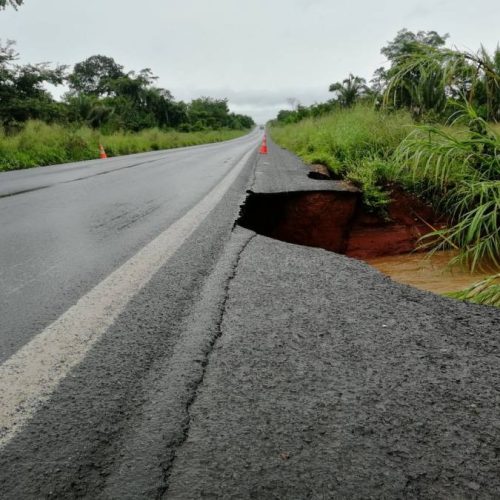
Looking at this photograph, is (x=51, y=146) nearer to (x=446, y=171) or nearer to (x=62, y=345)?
(x=446, y=171)

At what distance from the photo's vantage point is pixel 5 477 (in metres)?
0.80

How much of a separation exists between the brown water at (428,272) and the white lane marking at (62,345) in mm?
2274

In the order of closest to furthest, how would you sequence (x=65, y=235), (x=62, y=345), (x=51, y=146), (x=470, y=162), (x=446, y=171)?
1. (x=62, y=345)
2. (x=65, y=235)
3. (x=470, y=162)
4. (x=446, y=171)
5. (x=51, y=146)

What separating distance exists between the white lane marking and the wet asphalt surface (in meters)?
0.04

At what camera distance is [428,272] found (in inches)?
155

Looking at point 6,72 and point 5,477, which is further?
point 6,72

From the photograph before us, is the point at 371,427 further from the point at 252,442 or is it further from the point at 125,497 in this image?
the point at 125,497

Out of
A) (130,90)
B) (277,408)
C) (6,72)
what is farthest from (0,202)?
(130,90)

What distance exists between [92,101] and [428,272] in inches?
983

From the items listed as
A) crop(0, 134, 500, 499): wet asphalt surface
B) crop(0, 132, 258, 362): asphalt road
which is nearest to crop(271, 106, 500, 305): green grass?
crop(0, 134, 500, 499): wet asphalt surface

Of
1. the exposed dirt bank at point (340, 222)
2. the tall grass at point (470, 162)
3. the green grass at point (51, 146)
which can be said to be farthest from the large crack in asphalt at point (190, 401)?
the green grass at point (51, 146)

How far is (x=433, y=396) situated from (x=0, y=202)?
16.2 feet

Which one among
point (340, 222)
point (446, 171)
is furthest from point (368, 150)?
point (446, 171)

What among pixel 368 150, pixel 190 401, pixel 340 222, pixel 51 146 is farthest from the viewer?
pixel 51 146
